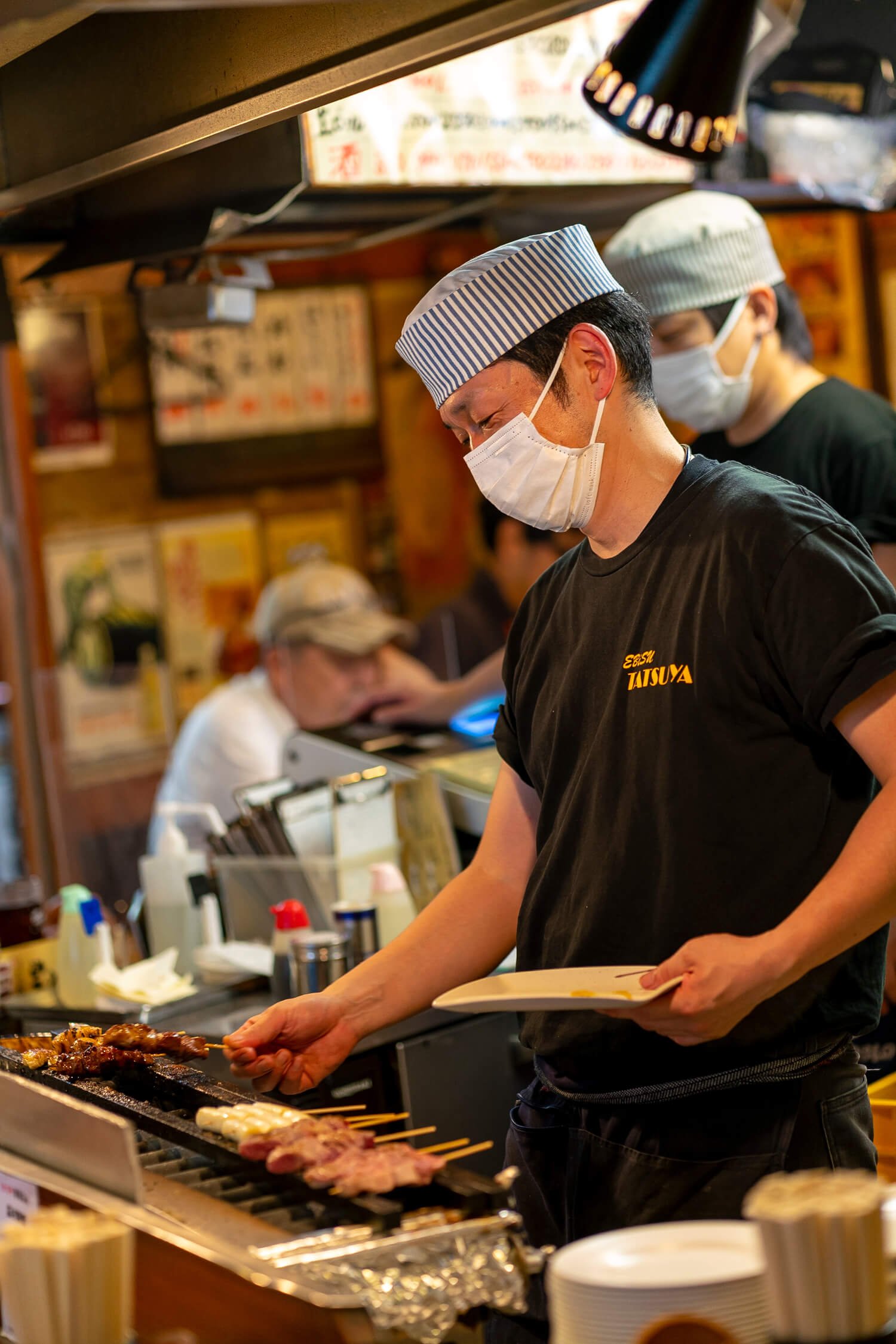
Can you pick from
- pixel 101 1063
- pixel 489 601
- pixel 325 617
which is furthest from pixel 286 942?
pixel 489 601

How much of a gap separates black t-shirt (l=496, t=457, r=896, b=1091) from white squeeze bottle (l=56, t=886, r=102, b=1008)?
1516mm

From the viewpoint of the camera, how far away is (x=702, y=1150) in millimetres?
1846

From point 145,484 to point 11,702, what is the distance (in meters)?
1.07

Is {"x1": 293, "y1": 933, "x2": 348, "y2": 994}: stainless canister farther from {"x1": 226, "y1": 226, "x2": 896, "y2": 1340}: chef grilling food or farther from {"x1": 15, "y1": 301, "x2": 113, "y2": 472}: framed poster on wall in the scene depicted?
{"x1": 15, "y1": 301, "x2": 113, "y2": 472}: framed poster on wall

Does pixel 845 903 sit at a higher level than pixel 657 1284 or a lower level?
higher

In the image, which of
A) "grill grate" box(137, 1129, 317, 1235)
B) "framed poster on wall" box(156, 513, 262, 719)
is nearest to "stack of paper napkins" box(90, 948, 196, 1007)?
"grill grate" box(137, 1129, 317, 1235)

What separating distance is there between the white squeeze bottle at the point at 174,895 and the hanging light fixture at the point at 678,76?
6.22 ft

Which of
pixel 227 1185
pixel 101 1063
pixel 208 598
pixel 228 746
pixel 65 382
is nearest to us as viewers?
pixel 227 1185

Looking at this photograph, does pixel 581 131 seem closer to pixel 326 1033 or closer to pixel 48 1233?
pixel 326 1033

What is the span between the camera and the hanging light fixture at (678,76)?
2.19m

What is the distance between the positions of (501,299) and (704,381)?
Answer: 1.19 m

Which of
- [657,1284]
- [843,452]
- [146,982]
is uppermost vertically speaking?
[843,452]

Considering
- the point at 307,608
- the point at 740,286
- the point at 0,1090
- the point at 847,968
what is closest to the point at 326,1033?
the point at 0,1090

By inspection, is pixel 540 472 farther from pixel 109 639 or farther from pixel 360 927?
pixel 109 639
